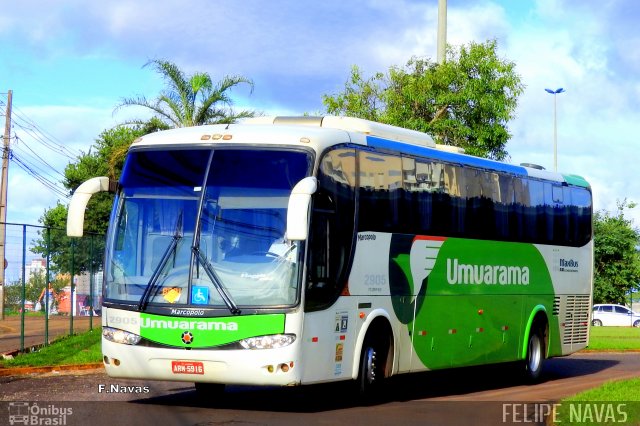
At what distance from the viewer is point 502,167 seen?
2092cm

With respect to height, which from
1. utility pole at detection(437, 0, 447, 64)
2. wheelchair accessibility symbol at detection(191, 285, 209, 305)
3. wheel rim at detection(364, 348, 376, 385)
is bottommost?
wheel rim at detection(364, 348, 376, 385)

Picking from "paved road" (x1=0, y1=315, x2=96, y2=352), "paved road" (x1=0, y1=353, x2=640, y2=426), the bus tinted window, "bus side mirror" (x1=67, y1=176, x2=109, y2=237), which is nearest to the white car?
"paved road" (x1=0, y1=315, x2=96, y2=352)

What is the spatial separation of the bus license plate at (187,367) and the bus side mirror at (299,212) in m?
1.93

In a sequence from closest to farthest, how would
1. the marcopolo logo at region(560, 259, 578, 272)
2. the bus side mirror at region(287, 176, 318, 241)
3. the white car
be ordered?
the bus side mirror at region(287, 176, 318, 241), the marcopolo logo at region(560, 259, 578, 272), the white car

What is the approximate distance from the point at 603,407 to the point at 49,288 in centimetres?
1442

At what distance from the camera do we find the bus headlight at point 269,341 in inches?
561

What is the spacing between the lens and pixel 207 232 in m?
14.6

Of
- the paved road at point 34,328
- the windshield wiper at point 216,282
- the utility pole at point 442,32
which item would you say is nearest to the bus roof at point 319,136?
the windshield wiper at point 216,282

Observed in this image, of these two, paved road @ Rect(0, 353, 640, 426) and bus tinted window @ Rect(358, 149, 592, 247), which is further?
bus tinted window @ Rect(358, 149, 592, 247)

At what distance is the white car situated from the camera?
69375 mm

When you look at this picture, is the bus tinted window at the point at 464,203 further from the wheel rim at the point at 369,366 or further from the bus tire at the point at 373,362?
the wheel rim at the point at 369,366

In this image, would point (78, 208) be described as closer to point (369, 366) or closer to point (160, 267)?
point (160, 267)

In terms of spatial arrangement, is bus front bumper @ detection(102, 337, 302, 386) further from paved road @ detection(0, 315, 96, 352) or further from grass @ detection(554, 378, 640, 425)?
paved road @ detection(0, 315, 96, 352)

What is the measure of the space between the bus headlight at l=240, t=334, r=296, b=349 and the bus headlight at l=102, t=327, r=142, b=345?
145cm
